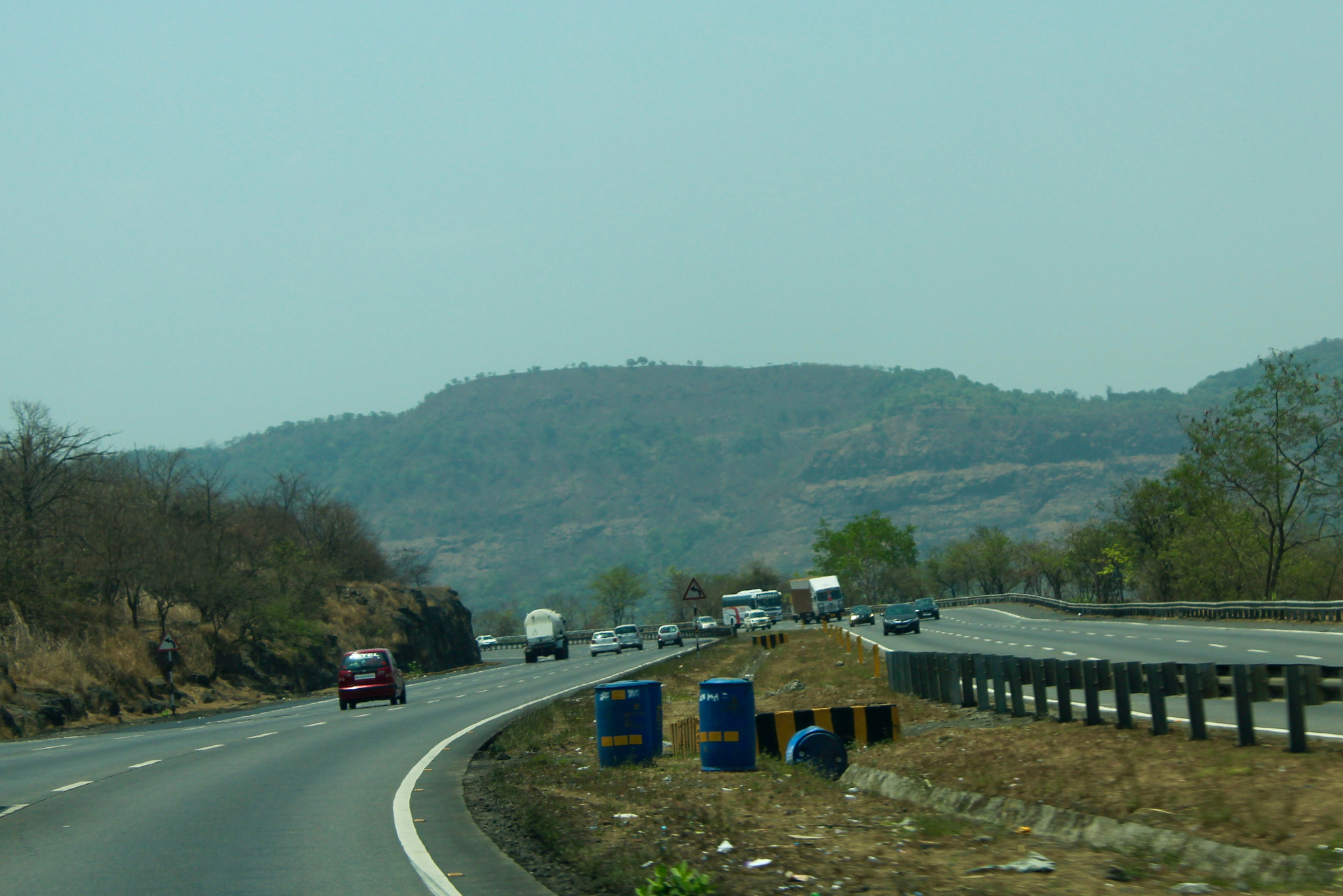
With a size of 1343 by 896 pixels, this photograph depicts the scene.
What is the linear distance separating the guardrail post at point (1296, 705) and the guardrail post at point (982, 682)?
21.5 feet

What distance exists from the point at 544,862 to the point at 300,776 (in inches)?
310

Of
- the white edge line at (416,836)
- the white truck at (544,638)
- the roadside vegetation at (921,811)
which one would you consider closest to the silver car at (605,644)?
the white truck at (544,638)

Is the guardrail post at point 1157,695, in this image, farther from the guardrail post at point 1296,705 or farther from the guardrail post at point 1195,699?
the guardrail post at point 1296,705

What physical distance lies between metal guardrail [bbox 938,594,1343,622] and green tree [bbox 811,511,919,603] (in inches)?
3225

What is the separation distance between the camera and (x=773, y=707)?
2581cm

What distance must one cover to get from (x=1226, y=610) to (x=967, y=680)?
34000 millimetres

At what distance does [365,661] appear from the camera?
3622 centimetres

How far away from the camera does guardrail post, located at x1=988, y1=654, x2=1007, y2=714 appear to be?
655 inches

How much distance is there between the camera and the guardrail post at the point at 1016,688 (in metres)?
16.1

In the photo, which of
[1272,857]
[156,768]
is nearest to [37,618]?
[156,768]

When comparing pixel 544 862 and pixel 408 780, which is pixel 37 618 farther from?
pixel 544 862

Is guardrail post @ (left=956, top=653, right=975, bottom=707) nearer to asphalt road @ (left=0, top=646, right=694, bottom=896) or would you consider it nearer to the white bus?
asphalt road @ (left=0, top=646, right=694, bottom=896)

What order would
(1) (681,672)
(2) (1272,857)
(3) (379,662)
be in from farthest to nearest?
(1) (681,672), (3) (379,662), (2) (1272,857)

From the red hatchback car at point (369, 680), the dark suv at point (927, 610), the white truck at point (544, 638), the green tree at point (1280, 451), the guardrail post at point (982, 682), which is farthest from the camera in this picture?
the white truck at point (544, 638)
